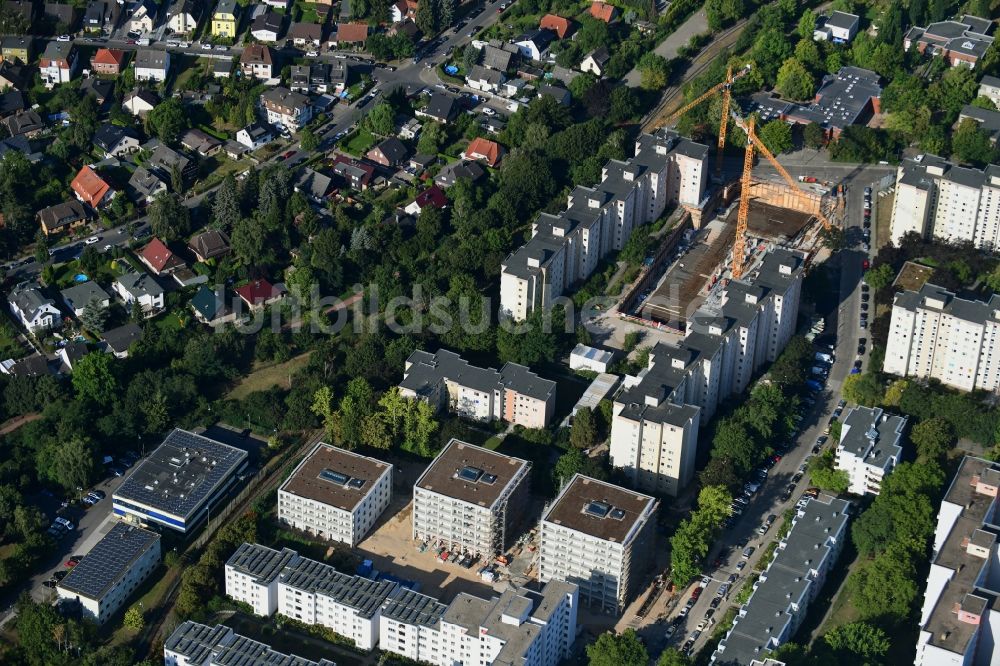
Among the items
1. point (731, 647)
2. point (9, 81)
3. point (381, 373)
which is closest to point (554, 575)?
point (731, 647)

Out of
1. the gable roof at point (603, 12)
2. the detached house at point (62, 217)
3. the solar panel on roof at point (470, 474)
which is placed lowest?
the solar panel on roof at point (470, 474)

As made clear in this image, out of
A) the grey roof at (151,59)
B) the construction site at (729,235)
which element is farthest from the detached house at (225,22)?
the construction site at (729,235)

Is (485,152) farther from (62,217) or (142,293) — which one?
(62,217)

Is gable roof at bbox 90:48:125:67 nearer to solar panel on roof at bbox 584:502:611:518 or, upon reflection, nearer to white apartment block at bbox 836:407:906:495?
Answer: solar panel on roof at bbox 584:502:611:518

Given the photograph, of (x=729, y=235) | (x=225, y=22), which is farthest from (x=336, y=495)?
(x=225, y=22)

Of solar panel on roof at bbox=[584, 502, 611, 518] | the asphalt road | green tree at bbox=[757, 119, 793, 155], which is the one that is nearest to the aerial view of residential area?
the asphalt road

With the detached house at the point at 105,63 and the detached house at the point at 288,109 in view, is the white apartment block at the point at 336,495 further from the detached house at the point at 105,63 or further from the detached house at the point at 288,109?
the detached house at the point at 105,63
